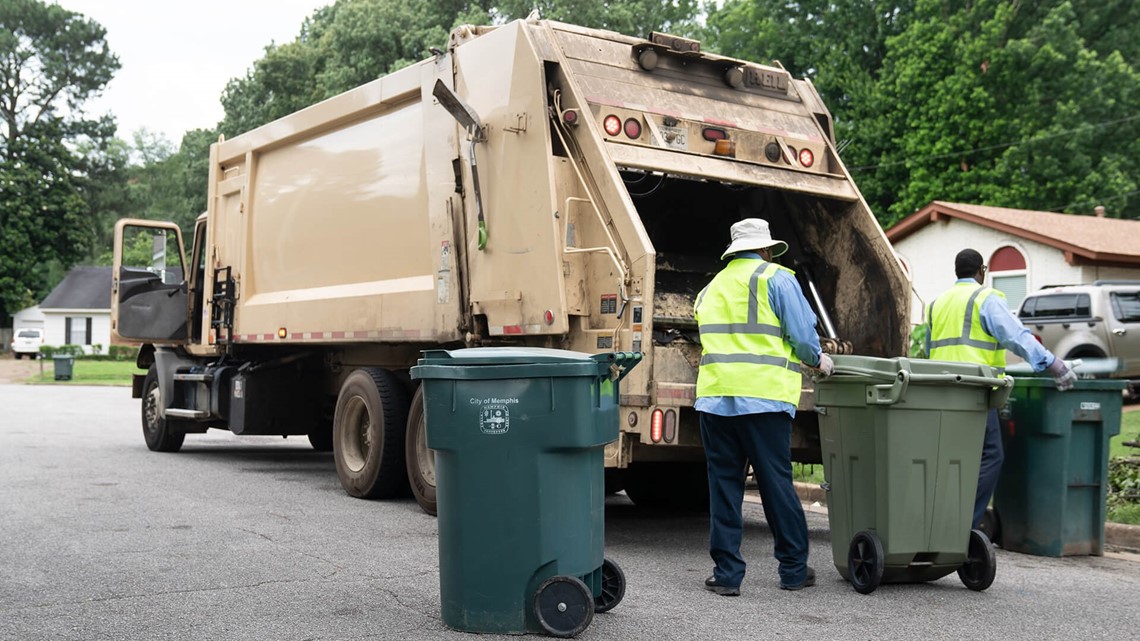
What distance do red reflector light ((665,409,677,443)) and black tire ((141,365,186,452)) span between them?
6.96m

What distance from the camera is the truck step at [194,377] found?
11281mm

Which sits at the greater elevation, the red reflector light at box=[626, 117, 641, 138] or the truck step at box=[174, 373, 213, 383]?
the red reflector light at box=[626, 117, 641, 138]

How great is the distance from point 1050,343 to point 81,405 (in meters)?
14.8

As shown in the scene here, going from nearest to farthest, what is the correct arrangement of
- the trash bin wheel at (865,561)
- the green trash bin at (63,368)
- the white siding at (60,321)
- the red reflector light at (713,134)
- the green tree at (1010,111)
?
the trash bin wheel at (865,561) < the red reflector light at (713,134) < the green tree at (1010,111) < the green trash bin at (63,368) < the white siding at (60,321)

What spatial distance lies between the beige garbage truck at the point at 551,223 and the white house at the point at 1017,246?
13.8 meters

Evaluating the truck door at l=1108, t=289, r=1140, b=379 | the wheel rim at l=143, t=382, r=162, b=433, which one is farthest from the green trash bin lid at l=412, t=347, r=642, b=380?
the truck door at l=1108, t=289, r=1140, b=379

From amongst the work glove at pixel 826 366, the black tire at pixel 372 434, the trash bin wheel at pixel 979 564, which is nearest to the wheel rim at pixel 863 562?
the trash bin wheel at pixel 979 564

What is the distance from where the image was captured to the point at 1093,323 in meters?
17.5

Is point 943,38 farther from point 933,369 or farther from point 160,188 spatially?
point 160,188

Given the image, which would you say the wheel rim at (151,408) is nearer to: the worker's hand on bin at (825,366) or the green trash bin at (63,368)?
the worker's hand on bin at (825,366)

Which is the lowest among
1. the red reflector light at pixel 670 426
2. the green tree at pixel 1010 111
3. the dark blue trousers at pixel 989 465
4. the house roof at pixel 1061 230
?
the dark blue trousers at pixel 989 465

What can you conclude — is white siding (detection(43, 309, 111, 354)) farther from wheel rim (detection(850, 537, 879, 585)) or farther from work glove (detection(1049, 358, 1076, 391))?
wheel rim (detection(850, 537, 879, 585))

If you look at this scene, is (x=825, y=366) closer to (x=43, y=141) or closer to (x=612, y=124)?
(x=612, y=124)

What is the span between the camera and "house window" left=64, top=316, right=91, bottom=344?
60219 millimetres
